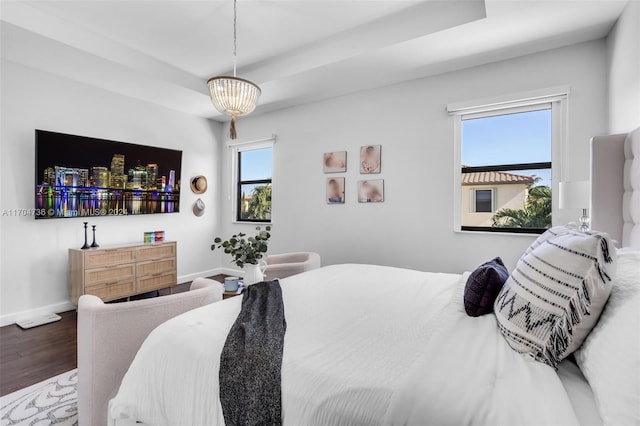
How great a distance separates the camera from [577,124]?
2.72 m

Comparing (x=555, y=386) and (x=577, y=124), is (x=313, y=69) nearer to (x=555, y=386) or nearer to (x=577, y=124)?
(x=577, y=124)

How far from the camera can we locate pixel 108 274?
353 centimetres

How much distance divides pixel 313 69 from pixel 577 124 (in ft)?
8.10

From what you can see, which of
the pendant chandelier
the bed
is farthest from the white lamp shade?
the pendant chandelier

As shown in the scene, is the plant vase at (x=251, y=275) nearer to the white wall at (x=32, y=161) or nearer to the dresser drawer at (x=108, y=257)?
the dresser drawer at (x=108, y=257)

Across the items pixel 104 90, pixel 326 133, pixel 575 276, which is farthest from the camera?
pixel 326 133

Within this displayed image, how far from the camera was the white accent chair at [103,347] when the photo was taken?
146 centimetres

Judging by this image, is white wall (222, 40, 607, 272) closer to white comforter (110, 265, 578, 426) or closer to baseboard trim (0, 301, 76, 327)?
white comforter (110, 265, 578, 426)

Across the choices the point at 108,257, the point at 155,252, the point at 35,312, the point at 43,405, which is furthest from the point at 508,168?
the point at 35,312

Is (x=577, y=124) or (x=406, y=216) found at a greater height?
(x=577, y=124)

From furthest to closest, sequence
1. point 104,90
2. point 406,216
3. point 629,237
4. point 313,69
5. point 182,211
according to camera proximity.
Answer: point 182,211
point 104,90
point 406,216
point 313,69
point 629,237

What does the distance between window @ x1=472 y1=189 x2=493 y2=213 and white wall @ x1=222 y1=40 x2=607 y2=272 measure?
0.88 ft

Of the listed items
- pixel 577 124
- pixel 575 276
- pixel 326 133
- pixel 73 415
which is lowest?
pixel 73 415

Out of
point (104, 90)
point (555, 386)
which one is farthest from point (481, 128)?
point (104, 90)
